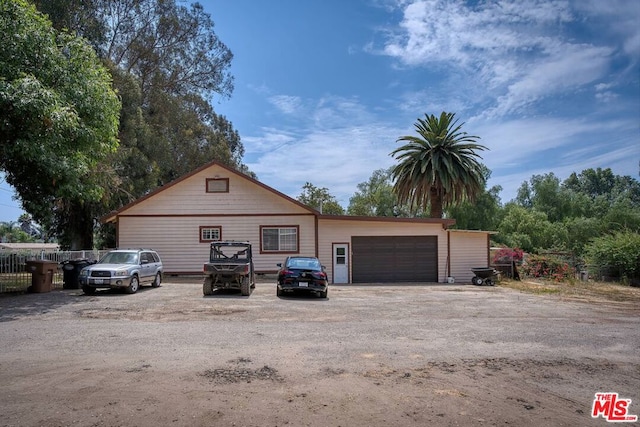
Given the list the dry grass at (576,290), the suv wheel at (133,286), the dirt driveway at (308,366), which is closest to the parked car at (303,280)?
the dirt driveway at (308,366)

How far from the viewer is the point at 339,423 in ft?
15.8

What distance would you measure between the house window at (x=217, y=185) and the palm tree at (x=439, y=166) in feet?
43.0

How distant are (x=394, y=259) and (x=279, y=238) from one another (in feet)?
20.5

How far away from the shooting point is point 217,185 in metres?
24.6

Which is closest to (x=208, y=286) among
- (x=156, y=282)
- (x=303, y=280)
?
(x=303, y=280)

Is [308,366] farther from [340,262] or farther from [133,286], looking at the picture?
[340,262]

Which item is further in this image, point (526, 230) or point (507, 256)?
point (526, 230)

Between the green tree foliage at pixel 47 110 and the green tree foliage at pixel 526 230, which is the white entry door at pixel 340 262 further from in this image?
the green tree foliage at pixel 526 230

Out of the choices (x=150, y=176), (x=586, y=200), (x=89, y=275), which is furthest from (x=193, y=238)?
(x=586, y=200)

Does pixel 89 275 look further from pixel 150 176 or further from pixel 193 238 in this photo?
pixel 150 176

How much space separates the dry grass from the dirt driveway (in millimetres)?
4612

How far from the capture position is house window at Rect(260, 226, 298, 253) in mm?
24484

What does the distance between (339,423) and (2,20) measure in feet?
48.9

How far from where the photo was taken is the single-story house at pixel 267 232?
80.0 ft
